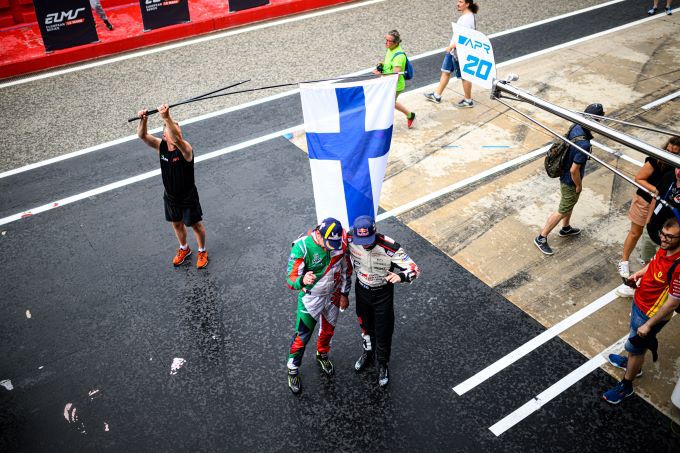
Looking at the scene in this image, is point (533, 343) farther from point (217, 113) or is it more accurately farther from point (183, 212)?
point (217, 113)

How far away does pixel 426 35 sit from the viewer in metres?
13.4

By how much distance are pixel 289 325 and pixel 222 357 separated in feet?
2.66

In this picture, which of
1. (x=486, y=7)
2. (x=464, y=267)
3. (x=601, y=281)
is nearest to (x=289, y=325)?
(x=464, y=267)

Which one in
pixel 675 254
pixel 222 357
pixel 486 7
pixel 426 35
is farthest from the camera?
pixel 486 7

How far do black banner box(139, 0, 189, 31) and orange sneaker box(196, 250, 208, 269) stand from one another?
8140 millimetres

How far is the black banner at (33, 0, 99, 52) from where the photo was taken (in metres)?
11.6

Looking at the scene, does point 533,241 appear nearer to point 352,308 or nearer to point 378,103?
point 352,308

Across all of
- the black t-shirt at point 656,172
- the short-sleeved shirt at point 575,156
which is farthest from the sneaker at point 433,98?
the black t-shirt at point 656,172

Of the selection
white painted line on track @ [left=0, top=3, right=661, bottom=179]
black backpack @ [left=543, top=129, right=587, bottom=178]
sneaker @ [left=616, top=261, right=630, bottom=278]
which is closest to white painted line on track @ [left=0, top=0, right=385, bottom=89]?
white painted line on track @ [left=0, top=3, right=661, bottom=179]

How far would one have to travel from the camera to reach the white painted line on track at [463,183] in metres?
7.83

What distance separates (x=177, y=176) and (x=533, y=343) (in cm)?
439

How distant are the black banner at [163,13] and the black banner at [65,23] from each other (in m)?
1.20

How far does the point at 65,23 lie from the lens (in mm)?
11875

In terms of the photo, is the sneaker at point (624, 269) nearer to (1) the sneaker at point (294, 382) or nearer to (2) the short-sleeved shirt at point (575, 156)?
(2) the short-sleeved shirt at point (575, 156)
